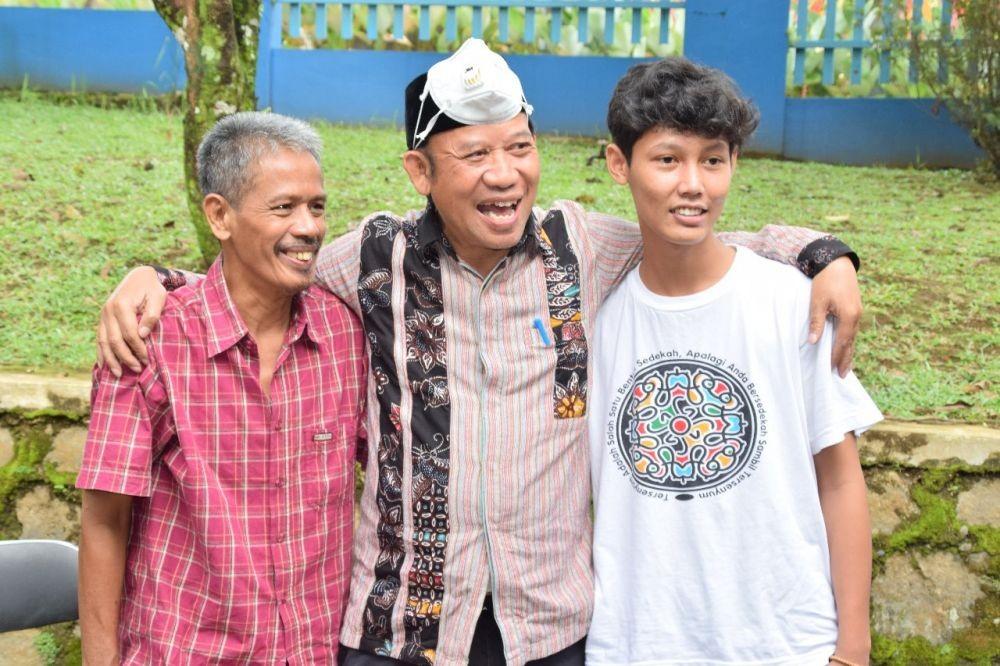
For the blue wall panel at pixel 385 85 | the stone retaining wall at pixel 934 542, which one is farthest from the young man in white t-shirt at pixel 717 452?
the blue wall panel at pixel 385 85

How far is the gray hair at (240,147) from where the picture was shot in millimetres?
2510

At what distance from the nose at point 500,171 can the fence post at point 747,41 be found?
13.6ft

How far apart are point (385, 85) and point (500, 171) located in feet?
14.9

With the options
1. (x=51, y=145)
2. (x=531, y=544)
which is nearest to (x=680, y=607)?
(x=531, y=544)

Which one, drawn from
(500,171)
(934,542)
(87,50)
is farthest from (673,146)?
(87,50)

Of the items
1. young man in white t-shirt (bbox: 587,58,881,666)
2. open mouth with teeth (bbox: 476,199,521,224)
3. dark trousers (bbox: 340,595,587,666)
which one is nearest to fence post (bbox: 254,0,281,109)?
open mouth with teeth (bbox: 476,199,521,224)

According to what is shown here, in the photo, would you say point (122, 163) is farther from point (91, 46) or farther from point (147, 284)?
point (147, 284)

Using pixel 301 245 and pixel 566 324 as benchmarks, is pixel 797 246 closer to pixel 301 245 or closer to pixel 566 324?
pixel 566 324

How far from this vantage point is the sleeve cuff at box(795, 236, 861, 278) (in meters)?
2.54

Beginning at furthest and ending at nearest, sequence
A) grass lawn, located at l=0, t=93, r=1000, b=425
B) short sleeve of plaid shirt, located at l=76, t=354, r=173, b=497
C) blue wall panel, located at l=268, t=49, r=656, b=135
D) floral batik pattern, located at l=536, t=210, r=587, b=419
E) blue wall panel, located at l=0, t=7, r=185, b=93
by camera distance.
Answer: blue wall panel, located at l=0, t=7, r=185, b=93, blue wall panel, located at l=268, t=49, r=656, b=135, grass lawn, located at l=0, t=93, r=1000, b=425, floral batik pattern, located at l=536, t=210, r=587, b=419, short sleeve of plaid shirt, located at l=76, t=354, r=173, b=497

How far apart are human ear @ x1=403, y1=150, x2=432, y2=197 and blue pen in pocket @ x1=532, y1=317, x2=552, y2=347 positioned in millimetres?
404

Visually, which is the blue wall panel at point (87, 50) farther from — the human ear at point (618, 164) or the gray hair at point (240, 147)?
the human ear at point (618, 164)

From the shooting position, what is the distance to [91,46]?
6977 millimetres

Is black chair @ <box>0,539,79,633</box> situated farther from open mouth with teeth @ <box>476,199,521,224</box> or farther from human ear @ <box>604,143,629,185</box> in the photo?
human ear @ <box>604,143,629,185</box>
